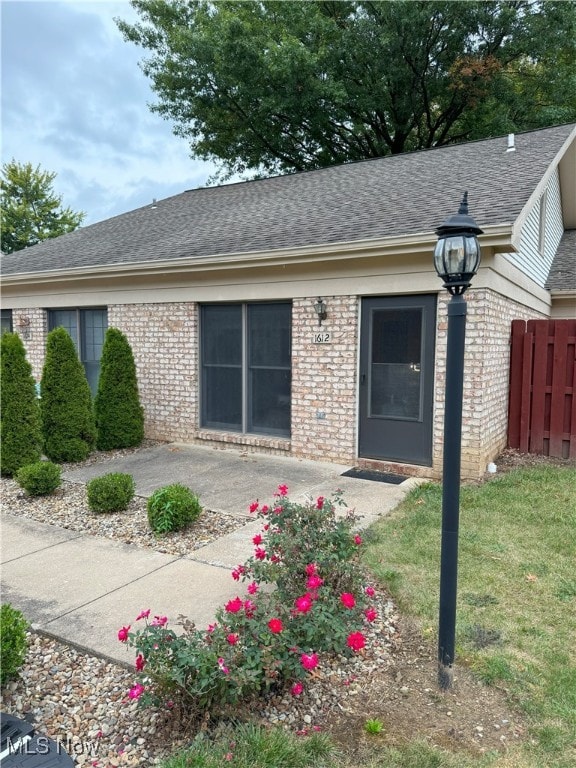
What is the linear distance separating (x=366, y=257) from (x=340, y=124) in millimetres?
16275

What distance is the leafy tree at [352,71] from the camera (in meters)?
17.1

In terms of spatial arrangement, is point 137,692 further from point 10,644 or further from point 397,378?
point 397,378

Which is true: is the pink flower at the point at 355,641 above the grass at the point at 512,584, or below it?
above

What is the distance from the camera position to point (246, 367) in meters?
7.91

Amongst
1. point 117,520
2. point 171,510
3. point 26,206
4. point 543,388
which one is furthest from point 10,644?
point 26,206

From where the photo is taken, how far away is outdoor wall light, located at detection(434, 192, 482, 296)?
2680 mm

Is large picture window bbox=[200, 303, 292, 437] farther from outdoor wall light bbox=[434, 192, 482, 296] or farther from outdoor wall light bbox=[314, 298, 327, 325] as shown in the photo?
outdoor wall light bbox=[434, 192, 482, 296]

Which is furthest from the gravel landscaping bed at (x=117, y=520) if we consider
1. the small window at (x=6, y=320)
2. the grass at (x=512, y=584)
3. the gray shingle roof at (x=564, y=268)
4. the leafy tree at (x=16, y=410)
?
the gray shingle roof at (x=564, y=268)

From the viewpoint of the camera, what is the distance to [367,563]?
398 centimetres

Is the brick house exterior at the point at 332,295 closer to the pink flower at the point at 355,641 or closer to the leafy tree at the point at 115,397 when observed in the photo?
the leafy tree at the point at 115,397

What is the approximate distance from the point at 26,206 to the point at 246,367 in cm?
3143

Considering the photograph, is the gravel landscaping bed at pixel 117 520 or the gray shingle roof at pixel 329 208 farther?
the gray shingle roof at pixel 329 208

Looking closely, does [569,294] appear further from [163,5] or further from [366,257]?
[163,5]

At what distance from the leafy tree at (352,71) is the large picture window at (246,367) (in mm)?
13004
